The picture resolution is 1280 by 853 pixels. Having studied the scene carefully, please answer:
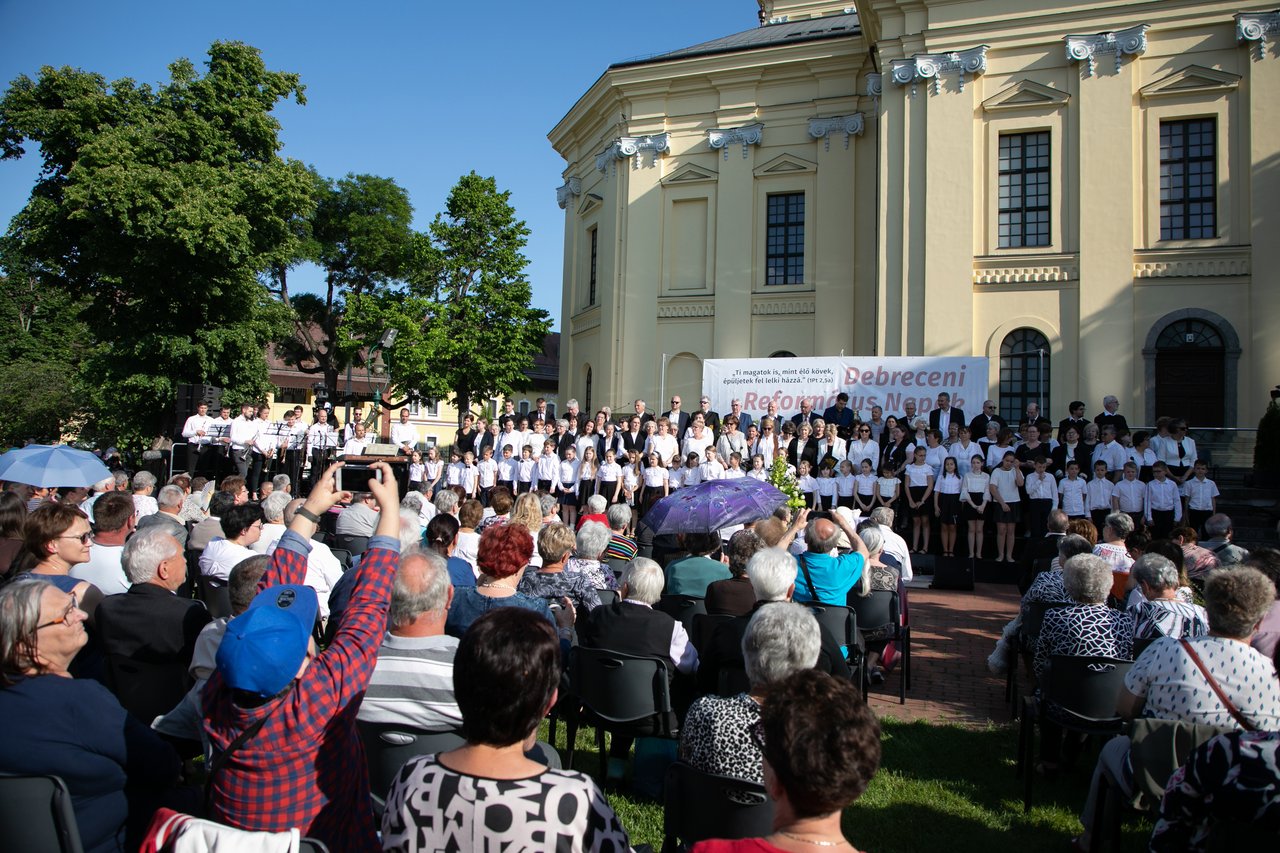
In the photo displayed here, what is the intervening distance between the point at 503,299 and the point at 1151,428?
74.0 ft

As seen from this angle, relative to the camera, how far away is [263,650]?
270 centimetres

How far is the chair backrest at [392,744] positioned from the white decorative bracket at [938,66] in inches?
905

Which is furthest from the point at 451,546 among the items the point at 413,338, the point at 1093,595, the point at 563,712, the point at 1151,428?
the point at 413,338

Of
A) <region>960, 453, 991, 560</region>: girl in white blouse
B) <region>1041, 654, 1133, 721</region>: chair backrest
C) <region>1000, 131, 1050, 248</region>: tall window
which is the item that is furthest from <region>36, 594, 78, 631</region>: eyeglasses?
<region>1000, 131, 1050, 248</region>: tall window

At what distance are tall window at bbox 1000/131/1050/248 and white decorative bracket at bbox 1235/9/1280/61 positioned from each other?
4.42m

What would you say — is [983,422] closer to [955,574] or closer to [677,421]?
[955,574]

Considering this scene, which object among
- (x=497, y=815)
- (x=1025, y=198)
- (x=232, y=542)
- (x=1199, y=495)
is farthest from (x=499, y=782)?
(x=1025, y=198)

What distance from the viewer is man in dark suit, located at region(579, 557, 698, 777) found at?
210 inches

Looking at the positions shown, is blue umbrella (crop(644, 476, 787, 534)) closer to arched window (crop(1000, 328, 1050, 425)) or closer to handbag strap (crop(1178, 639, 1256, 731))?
handbag strap (crop(1178, 639, 1256, 731))

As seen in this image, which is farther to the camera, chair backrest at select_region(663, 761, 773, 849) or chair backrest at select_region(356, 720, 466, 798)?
chair backrest at select_region(356, 720, 466, 798)

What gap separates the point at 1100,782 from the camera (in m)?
4.39

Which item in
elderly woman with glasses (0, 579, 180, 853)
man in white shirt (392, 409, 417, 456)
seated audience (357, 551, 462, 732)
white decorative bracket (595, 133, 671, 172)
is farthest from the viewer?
white decorative bracket (595, 133, 671, 172)

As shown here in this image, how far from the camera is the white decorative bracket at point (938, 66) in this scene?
72.8 feet

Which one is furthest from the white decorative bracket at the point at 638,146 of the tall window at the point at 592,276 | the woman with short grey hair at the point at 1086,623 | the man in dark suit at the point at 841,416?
the woman with short grey hair at the point at 1086,623
